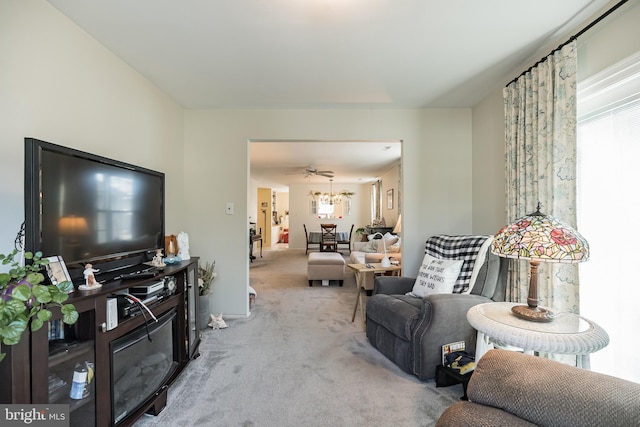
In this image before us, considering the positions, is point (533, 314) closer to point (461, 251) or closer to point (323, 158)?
point (461, 251)

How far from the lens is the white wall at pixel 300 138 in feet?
11.0

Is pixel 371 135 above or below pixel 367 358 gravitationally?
above

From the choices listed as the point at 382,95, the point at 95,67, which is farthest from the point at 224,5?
the point at 382,95

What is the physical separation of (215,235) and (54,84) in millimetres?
2005

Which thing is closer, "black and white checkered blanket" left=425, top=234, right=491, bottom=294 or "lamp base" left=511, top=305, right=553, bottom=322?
"lamp base" left=511, top=305, right=553, bottom=322

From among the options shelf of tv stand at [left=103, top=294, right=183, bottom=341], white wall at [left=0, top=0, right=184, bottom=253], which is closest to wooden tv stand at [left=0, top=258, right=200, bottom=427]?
shelf of tv stand at [left=103, top=294, right=183, bottom=341]

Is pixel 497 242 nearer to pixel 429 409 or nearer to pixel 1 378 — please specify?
pixel 429 409

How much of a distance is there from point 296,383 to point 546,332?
1557mm

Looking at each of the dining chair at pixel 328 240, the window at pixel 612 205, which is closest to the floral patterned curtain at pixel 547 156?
the window at pixel 612 205

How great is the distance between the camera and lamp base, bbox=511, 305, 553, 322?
1.50 m

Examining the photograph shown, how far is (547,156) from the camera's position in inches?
78.2

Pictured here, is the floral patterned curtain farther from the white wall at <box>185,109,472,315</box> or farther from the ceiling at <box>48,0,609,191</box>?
the white wall at <box>185,109,472,315</box>

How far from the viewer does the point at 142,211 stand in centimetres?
208

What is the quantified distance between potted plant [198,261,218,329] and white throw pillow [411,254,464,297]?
2100 millimetres
